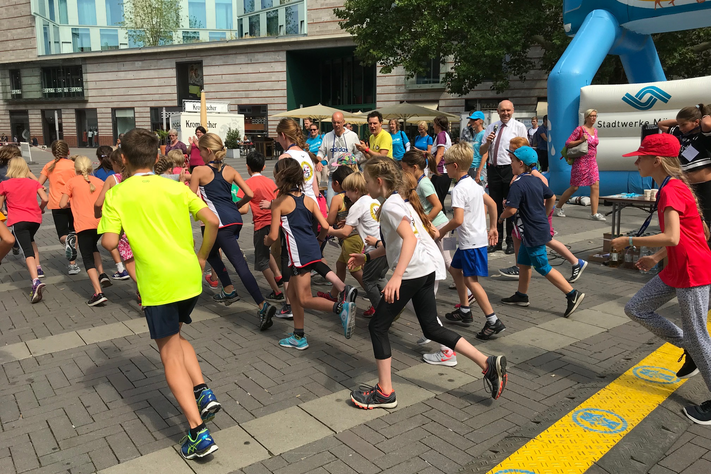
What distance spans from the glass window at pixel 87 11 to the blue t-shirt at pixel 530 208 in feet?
204

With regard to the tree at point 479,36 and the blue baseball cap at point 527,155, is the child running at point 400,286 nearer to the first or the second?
the blue baseball cap at point 527,155

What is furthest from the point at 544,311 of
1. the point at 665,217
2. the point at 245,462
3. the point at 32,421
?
the point at 32,421

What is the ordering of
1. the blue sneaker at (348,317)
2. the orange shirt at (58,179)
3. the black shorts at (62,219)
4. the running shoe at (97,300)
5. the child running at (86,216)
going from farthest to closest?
1. the black shorts at (62,219)
2. the orange shirt at (58,179)
3. the child running at (86,216)
4. the running shoe at (97,300)
5. the blue sneaker at (348,317)

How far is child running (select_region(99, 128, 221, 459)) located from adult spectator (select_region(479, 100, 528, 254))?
582 cm

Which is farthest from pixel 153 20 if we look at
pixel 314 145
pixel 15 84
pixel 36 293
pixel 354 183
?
pixel 354 183

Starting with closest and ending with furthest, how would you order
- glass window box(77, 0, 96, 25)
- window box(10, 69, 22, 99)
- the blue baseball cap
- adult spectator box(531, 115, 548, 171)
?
the blue baseball cap
adult spectator box(531, 115, 548, 171)
window box(10, 69, 22, 99)
glass window box(77, 0, 96, 25)

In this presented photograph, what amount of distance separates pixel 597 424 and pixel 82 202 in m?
6.00

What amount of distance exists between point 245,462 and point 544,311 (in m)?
3.79

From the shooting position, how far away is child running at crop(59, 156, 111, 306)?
6.69 m

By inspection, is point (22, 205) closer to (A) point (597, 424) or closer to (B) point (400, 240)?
(B) point (400, 240)

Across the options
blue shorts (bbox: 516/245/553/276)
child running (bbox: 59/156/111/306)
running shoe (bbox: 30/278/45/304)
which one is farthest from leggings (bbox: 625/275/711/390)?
running shoe (bbox: 30/278/45/304)

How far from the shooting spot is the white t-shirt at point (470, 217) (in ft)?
16.9

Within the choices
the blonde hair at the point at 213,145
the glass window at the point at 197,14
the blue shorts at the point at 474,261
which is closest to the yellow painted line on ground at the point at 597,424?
the blue shorts at the point at 474,261

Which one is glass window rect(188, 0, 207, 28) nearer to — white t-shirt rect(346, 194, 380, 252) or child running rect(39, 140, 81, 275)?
child running rect(39, 140, 81, 275)
